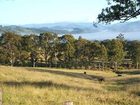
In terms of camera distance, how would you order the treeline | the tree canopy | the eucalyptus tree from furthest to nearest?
1. the treeline
2. the eucalyptus tree
3. the tree canopy

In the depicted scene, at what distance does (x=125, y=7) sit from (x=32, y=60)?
81505 millimetres

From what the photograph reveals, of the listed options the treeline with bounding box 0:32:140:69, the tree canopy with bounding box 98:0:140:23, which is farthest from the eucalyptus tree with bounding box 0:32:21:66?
the tree canopy with bounding box 98:0:140:23

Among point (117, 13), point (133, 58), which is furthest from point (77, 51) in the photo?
point (117, 13)

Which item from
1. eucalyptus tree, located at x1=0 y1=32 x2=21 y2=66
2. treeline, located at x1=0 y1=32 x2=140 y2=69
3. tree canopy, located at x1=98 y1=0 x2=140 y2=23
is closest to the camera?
tree canopy, located at x1=98 y1=0 x2=140 y2=23

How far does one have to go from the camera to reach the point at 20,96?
17328 millimetres

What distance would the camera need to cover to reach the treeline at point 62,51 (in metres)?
108

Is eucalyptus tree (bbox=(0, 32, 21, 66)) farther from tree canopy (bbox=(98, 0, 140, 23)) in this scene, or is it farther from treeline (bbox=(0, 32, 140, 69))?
tree canopy (bbox=(98, 0, 140, 23))

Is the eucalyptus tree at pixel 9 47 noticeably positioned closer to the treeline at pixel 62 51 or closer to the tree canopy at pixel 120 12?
the treeline at pixel 62 51

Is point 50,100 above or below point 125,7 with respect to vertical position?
below

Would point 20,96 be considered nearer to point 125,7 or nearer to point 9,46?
point 125,7

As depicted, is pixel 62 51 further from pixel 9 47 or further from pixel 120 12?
pixel 120 12

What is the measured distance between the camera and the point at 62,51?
367 feet

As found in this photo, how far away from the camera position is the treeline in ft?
353

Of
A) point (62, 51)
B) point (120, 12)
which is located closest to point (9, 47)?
point (62, 51)
